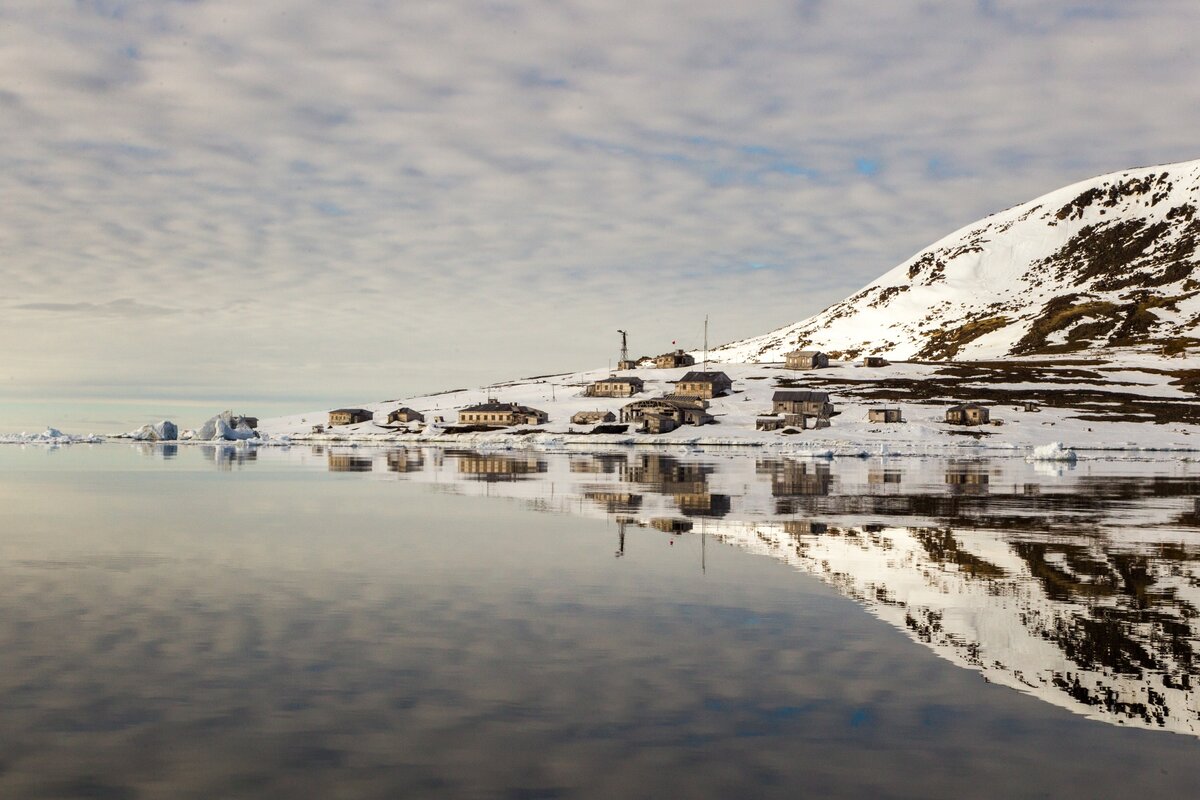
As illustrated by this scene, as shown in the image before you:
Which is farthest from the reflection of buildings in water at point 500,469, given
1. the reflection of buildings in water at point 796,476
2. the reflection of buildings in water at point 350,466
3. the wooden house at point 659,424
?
the wooden house at point 659,424

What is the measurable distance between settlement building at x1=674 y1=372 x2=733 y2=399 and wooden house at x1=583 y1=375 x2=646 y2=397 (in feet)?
32.9

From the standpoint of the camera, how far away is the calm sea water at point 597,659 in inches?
380

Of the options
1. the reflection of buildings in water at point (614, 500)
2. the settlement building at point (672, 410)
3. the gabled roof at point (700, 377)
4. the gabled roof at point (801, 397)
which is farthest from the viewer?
the gabled roof at point (700, 377)

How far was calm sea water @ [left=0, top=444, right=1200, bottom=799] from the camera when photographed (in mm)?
9664

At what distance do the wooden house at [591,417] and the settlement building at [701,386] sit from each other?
57.7 feet

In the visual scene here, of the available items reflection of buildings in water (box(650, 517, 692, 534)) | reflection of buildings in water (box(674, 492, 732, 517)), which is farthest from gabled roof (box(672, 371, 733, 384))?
reflection of buildings in water (box(650, 517, 692, 534))

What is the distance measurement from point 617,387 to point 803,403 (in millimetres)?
41654

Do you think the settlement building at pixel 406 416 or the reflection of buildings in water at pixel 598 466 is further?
the settlement building at pixel 406 416

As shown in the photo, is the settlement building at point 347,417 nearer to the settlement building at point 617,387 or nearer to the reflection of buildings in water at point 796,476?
the settlement building at point 617,387

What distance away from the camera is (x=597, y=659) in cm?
1405

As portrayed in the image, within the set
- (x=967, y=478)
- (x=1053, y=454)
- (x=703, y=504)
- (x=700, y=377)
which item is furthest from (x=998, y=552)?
(x=700, y=377)

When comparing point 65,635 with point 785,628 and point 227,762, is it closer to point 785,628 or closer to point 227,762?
point 227,762

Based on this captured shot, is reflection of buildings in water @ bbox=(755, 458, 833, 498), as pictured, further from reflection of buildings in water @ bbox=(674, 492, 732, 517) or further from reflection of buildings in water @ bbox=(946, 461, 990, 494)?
reflection of buildings in water @ bbox=(946, 461, 990, 494)

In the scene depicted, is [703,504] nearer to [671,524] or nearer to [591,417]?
[671,524]
